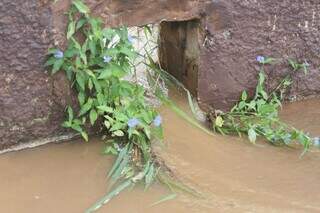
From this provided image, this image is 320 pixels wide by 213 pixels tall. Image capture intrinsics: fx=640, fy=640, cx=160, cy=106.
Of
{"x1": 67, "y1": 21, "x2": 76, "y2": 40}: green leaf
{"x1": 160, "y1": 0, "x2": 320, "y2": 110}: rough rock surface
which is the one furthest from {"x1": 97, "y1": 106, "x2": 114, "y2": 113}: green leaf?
{"x1": 160, "y1": 0, "x2": 320, "y2": 110}: rough rock surface

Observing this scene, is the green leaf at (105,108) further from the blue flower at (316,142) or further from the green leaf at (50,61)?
the blue flower at (316,142)

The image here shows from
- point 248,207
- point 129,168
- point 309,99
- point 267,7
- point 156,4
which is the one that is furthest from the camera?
point 309,99

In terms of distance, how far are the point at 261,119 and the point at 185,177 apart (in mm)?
687

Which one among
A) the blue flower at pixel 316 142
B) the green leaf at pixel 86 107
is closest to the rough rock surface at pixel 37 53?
the green leaf at pixel 86 107

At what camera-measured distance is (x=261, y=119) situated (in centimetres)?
334

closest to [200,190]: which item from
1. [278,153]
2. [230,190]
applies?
[230,190]

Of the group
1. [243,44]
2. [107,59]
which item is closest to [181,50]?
[243,44]

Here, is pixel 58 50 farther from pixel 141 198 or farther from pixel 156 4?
pixel 141 198

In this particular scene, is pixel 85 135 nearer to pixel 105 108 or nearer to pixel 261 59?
pixel 105 108

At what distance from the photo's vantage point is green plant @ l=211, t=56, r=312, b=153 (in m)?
3.19

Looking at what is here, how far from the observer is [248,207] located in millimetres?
2674

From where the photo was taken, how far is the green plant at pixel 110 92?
9.54 feet

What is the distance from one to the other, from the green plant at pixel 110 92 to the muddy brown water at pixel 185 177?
9 centimetres

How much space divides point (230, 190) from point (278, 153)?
0.44m
